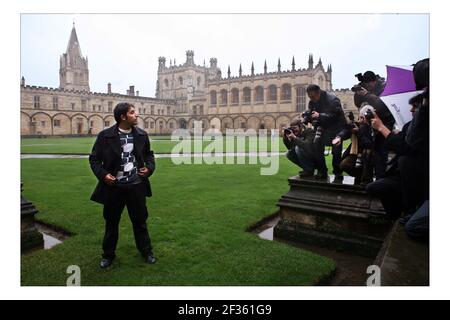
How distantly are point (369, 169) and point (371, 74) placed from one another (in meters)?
1.22

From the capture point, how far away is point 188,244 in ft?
14.0

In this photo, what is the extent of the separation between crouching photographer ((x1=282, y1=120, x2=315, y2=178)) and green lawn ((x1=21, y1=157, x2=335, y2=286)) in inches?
47.3

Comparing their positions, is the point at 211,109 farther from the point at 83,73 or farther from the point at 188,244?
the point at 188,244

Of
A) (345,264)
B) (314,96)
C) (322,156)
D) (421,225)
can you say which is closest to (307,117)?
(314,96)

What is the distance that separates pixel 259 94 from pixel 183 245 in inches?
1926

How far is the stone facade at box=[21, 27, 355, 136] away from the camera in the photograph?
A: 43.2 m

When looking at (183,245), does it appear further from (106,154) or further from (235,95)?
(235,95)

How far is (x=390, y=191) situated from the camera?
133 inches

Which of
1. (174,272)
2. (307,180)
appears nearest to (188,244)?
(174,272)

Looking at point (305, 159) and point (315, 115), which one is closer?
point (315, 115)

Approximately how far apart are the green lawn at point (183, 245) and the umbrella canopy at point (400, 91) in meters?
1.76

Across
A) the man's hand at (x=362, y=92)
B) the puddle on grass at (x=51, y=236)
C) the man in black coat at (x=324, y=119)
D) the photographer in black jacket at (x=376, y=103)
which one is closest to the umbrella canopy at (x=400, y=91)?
the photographer in black jacket at (x=376, y=103)

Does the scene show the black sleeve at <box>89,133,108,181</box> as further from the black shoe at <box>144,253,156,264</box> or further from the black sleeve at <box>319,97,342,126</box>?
the black sleeve at <box>319,97,342,126</box>

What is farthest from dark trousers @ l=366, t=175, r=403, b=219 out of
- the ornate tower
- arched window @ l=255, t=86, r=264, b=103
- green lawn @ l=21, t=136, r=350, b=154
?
the ornate tower
